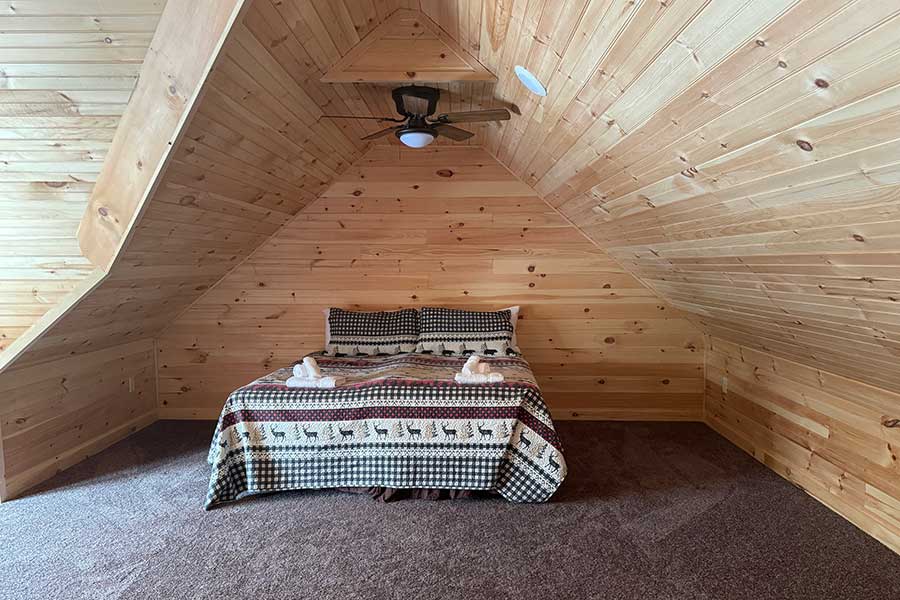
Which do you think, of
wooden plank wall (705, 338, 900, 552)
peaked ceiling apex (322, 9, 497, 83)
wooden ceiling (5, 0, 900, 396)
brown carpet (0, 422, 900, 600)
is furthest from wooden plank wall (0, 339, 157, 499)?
wooden plank wall (705, 338, 900, 552)

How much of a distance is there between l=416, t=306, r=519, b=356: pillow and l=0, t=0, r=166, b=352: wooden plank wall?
201 cm

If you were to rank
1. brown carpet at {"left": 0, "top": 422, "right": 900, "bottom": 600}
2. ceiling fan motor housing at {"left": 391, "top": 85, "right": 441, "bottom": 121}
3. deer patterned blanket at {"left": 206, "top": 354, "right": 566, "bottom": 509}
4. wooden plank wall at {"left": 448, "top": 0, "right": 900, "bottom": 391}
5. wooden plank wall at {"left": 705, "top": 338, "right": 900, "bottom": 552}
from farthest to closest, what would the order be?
deer patterned blanket at {"left": 206, "top": 354, "right": 566, "bottom": 509} < ceiling fan motor housing at {"left": 391, "top": 85, "right": 441, "bottom": 121} < wooden plank wall at {"left": 705, "top": 338, "right": 900, "bottom": 552} < brown carpet at {"left": 0, "top": 422, "right": 900, "bottom": 600} < wooden plank wall at {"left": 448, "top": 0, "right": 900, "bottom": 391}

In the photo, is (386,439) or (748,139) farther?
(386,439)

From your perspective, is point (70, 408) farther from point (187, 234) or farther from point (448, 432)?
point (448, 432)

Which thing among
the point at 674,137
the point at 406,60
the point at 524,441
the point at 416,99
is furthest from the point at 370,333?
the point at 674,137

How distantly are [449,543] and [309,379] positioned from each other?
1.09 metres

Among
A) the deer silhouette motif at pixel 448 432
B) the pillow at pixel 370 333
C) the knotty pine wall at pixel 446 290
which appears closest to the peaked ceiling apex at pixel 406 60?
the knotty pine wall at pixel 446 290

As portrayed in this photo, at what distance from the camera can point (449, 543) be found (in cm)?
221

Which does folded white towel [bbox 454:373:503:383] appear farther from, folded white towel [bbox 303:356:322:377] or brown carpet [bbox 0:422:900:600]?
folded white towel [bbox 303:356:322:377]

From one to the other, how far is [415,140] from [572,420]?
8.00 ft

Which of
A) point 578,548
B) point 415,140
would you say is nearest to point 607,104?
point 415,140

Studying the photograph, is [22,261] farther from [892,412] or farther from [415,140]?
[892,412]

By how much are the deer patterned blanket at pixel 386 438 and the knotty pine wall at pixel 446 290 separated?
134 centimetres

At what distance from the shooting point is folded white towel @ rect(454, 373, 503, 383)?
2.67 m
